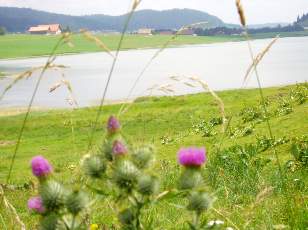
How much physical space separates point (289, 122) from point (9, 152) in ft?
58.6

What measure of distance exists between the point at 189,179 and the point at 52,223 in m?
0.79

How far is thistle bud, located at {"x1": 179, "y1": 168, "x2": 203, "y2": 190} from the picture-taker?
2.68m

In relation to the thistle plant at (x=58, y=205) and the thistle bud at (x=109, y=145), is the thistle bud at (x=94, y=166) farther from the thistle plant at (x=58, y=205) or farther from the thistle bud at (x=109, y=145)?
the thistle plant at (x=58, y=205)

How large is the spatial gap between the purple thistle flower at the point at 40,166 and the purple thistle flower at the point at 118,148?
0.32m

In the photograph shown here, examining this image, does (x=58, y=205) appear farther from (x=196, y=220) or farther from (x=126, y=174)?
(x=196, y=220)

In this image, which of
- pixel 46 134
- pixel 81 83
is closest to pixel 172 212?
pixel 46 134

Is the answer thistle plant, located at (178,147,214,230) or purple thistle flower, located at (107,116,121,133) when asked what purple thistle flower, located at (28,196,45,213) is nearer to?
purple thistle flower, located at (107,116,121,133)

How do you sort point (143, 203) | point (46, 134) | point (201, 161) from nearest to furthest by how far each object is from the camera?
point (143, 203) → point (201, 161) → point (46, 134)

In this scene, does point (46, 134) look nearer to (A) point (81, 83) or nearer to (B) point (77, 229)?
(B) point (77, 229)

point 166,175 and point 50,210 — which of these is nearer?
point 50,210

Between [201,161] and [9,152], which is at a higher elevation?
[201,161]

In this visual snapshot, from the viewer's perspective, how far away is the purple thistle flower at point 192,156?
262 centimetres

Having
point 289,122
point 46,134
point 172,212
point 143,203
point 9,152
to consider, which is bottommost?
point 46,134

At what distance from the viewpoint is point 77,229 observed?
7.23ft
